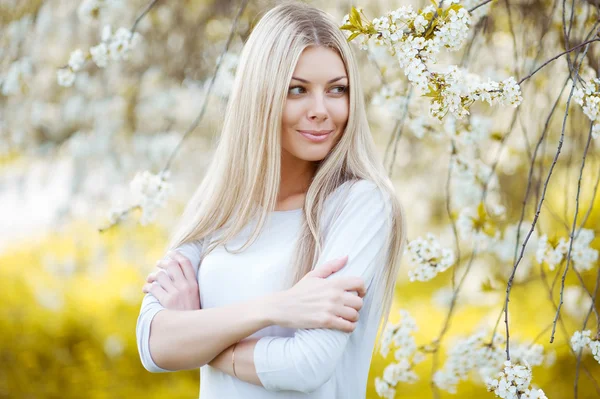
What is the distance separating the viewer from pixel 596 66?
1.69 meters

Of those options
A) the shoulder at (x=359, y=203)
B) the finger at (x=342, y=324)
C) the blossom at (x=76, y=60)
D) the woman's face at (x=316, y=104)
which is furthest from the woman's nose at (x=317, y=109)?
the blossom at (x=76, y=60)

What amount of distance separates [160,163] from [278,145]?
256 cm

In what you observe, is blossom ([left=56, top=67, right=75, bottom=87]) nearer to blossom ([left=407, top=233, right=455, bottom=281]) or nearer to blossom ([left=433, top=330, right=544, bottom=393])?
blossom ([left=407, top=233, right=455, bottom=281])

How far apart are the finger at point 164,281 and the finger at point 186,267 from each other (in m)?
0.04

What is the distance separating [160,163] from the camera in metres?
3.89

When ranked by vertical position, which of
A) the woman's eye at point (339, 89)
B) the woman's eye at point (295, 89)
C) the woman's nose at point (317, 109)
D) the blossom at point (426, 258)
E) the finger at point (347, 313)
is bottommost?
the finger at point (347, 313)

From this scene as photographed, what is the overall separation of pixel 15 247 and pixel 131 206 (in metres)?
4.90

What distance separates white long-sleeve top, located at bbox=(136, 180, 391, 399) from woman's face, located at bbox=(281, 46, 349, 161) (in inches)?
4.4

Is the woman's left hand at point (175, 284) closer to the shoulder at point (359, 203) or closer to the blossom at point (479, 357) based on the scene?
the shoulder at point (359, 203)

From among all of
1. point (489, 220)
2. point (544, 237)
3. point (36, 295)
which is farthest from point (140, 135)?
point (544, 237)

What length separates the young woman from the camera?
4.02 ft

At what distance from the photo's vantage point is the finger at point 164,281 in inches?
57.0

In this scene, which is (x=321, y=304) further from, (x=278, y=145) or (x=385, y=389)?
(x=385, y=389)

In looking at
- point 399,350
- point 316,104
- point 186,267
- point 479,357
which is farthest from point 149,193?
point 479,357
